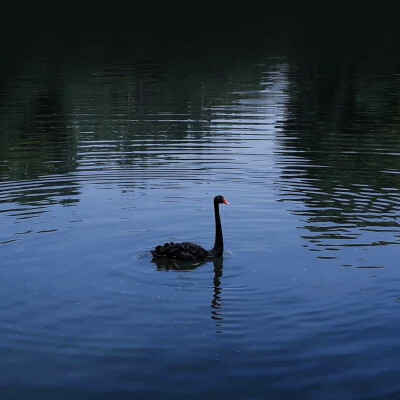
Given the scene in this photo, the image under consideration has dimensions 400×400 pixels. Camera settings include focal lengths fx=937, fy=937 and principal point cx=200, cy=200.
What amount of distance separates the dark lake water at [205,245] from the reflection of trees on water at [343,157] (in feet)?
0.29

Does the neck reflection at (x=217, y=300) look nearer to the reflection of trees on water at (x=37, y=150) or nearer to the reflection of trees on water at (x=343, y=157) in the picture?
the reflection of trees on water at (x=343, y=157)

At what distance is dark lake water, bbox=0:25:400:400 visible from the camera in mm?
12344

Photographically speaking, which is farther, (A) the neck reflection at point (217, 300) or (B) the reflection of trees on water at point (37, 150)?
(B) the reflection of trees on water at point (37, 150)

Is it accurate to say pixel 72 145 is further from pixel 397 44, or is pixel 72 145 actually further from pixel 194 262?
pixel 397 44

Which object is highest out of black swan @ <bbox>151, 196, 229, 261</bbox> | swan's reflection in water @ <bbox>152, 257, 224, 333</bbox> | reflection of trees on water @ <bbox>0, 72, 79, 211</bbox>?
black swan @ <bbox>151, 196, 229, 261</bbox>

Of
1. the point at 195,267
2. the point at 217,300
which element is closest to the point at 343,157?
the point at 195,267

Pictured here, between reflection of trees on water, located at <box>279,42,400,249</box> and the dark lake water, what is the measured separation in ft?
0.29

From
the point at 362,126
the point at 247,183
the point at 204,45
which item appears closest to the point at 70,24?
the point at 204,45

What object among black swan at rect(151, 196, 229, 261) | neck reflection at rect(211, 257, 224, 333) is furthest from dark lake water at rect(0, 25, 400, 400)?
black swan at rect(151, 196, 229, 261)

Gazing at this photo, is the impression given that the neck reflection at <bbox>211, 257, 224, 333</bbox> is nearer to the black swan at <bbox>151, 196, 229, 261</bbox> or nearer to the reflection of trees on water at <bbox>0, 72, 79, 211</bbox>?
the black swan at <bbox>151, 196, 229, 261</bbox>

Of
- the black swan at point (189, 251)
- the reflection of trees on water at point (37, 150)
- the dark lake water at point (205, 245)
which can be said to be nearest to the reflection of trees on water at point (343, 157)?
the dark lake water at point (205, 245)

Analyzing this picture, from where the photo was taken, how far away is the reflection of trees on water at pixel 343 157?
1969 centimetres

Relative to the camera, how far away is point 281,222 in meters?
19.7

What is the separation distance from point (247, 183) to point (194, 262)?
7034 mm
